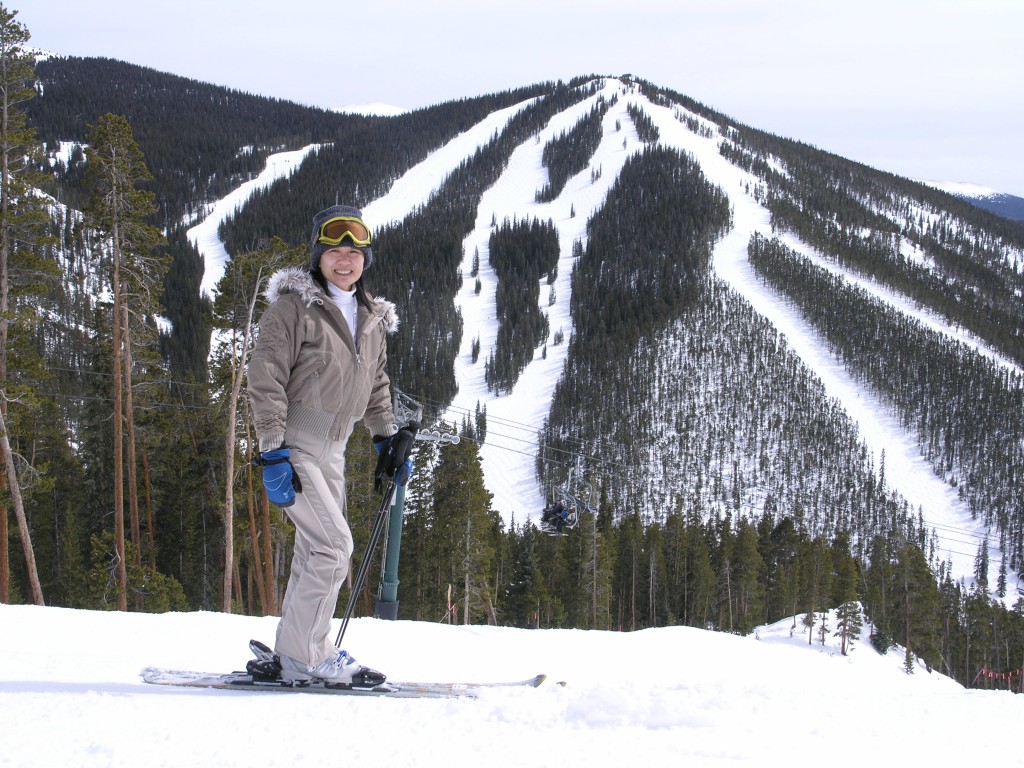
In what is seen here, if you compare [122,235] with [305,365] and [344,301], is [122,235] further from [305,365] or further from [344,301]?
[305,365]

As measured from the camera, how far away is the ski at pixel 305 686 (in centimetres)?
404

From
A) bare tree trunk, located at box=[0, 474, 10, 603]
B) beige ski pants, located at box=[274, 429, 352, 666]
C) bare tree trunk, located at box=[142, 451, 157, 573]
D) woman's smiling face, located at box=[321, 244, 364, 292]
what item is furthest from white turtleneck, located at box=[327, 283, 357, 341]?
bare tree trunk, located at box=[142, 451, 157, 573]

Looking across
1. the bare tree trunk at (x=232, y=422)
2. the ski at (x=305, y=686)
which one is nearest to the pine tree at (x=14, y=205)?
the bare tree trunk at (x=232, y=422)

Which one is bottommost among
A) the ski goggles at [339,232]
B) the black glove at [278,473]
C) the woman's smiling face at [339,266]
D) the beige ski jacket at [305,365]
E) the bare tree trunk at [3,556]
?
the bare tree trunk at [3,556]

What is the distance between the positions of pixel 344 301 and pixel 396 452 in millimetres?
956

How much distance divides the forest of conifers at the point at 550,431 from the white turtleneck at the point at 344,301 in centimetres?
1286

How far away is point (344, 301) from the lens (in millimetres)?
4188

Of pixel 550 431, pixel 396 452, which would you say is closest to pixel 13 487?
pixel 396 452

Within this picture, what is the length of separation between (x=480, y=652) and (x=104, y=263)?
50.1 feet

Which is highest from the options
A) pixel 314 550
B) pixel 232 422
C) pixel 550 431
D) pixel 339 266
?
pixel 550 431

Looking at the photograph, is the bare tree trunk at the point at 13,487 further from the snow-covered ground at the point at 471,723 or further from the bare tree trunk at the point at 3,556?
A: the snow-covered ground at the point at 471,723

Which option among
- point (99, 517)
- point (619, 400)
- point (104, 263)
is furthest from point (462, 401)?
point (104, 263)

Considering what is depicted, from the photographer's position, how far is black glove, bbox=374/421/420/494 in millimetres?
4523

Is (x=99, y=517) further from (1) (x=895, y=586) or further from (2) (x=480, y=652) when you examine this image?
(1) (x=895, y=586)
